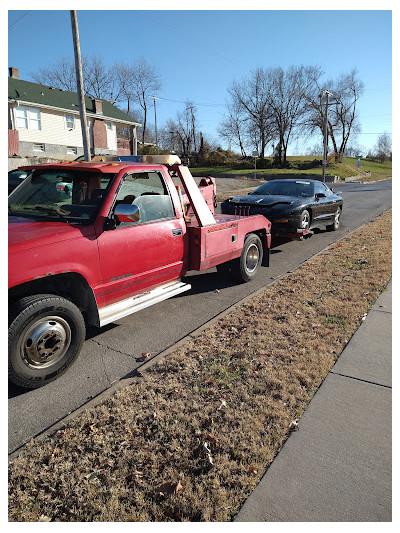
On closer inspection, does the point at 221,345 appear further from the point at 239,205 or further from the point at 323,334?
the point at 239,205

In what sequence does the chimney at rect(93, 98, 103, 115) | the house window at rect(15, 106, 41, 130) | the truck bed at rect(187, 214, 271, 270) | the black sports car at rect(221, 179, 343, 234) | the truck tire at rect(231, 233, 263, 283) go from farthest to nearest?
the chimney at rect(93, 98, 103, 115) → the house window at rect(15, 106, 41, 130) → the black sports car at rect(221, 179, 343, 234) → the truck tire at rect(231, 233, 263, 283) → the truck bed at rect(187, 214, 271, 270)

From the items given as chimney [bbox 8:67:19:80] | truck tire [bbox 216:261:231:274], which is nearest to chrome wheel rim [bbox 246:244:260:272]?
truck tire [bbox 216:261:231:274]

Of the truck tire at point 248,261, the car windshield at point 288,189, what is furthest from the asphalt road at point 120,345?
the car windshield at point 288,189

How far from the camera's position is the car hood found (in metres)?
8.72

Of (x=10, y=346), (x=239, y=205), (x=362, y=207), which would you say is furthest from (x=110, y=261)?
(x=362, y=207)

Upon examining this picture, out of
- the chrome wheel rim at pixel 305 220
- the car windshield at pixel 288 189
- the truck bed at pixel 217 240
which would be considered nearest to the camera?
the truck bed at pixel 217 240

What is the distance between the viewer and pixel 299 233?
8469mm

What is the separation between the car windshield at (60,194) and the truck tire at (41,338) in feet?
3.39

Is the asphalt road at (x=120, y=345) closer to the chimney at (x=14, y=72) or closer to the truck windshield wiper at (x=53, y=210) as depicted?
the truck windshield wiper at (x=53, y=210)

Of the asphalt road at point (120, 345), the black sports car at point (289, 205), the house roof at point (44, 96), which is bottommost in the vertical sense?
the asphalt road at point (120, 345)

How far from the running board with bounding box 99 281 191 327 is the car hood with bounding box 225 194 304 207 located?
14.3ft

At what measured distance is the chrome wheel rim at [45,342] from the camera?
126 inches

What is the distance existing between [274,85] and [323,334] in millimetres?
59839

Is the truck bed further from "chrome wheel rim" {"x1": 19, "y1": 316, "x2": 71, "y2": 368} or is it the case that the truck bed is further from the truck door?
"chrome wheel rim" {"x1": 19, "y1": 316, "x2": 71, "y2": 368}
